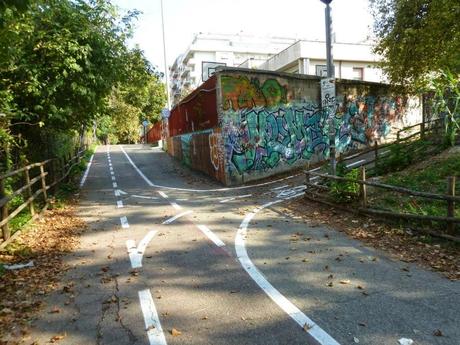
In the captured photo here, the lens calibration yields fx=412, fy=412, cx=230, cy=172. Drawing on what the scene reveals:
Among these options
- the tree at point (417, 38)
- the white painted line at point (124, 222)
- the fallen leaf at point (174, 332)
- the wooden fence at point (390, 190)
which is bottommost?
the fallen leaf at point (174, 332)

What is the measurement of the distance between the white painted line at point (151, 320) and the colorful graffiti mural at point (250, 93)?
11.2 metres

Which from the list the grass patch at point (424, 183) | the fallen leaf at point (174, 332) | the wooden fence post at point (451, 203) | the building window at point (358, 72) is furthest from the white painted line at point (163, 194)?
the building window at point (358, 72)

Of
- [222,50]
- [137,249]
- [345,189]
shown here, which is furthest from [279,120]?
[222,50]

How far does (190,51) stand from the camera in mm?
75500

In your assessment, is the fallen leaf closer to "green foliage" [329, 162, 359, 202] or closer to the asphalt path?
the asphalt path

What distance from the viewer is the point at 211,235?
26.4ft

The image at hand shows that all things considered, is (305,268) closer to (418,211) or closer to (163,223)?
(418,211)

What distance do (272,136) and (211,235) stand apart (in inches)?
371

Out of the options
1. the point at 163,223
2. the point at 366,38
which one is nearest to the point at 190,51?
the point at 366,38

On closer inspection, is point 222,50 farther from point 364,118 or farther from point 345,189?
point 345,189

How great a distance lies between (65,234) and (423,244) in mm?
6877

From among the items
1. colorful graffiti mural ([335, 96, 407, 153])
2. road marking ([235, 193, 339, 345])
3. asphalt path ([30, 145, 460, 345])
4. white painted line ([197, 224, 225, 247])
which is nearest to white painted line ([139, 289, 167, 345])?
asphalt path ([30, 145, 460, 345])

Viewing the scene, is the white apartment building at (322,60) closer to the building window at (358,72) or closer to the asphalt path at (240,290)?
the building window at (358,72)

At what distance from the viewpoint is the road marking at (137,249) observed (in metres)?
6.51
